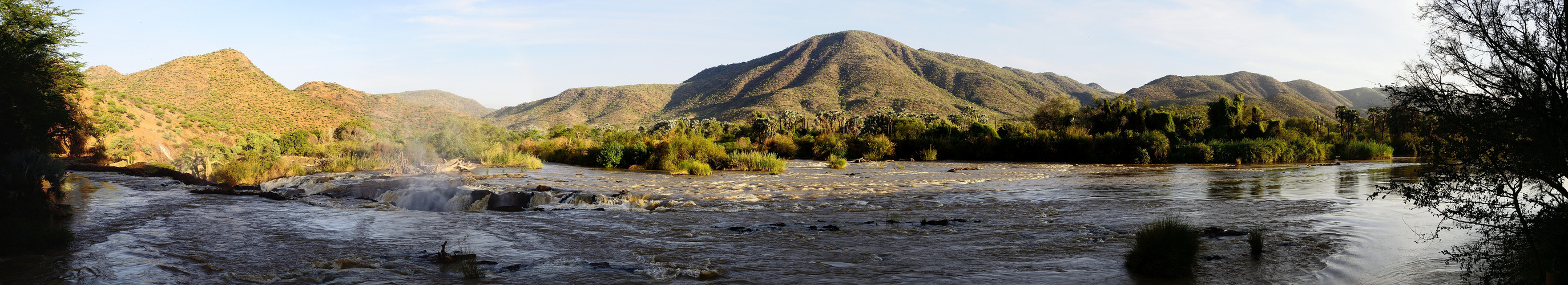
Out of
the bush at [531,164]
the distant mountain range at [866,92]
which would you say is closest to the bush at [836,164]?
the bush at [531,164]

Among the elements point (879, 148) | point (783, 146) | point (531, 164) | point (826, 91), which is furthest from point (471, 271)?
point (826, 91)

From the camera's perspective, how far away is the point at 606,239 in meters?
8.22

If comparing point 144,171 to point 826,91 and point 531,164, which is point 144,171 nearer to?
point 531,164

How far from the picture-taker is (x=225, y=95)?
44.8 metres

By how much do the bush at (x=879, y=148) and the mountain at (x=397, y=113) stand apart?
66.0 feet

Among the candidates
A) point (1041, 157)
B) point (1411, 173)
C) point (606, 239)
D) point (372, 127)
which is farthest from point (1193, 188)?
point (372, 127)

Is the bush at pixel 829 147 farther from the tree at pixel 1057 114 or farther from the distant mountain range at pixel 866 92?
the distant mountain range at pixel 866 92

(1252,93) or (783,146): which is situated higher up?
(1252,93)

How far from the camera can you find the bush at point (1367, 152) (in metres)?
35.4

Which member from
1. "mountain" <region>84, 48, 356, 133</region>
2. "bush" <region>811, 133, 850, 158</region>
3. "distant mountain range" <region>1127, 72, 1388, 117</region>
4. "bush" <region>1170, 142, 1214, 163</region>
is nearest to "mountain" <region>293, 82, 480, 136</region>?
"mountain" <region>84, 48, 356, 133</region>

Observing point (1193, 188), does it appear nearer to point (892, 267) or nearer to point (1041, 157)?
point (892, 267)

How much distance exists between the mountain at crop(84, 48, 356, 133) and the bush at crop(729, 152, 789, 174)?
28824 mm

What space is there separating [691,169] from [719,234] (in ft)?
44.4

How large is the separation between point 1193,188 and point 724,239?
43.8 feet
